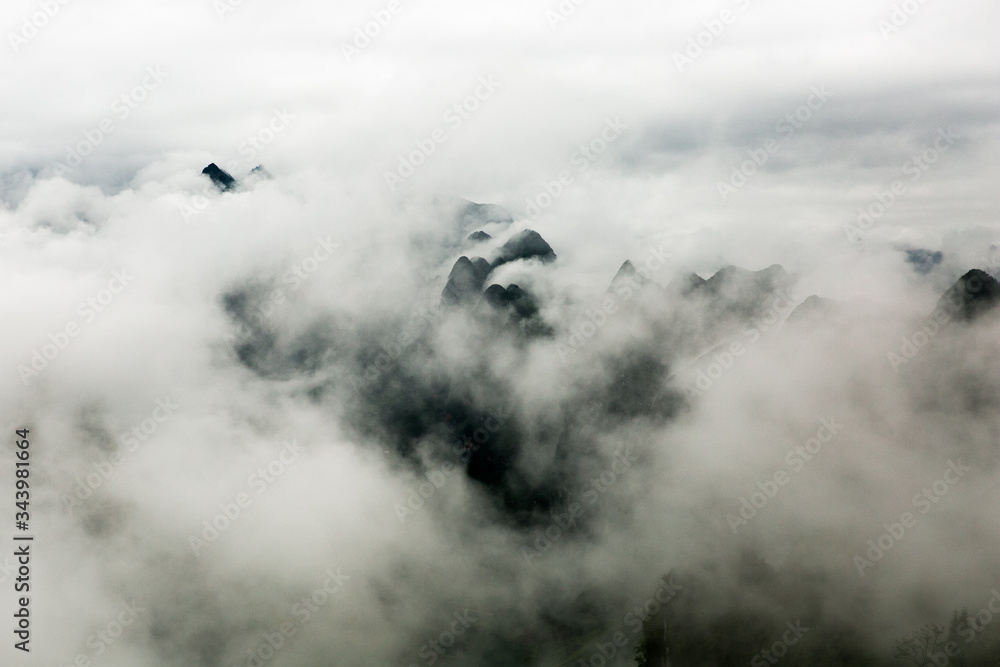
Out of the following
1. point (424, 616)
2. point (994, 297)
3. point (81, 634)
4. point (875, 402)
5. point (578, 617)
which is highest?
point (994, 297)

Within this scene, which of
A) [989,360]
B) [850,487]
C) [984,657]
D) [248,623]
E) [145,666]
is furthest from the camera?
[248,623]

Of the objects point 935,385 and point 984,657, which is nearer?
point 984,657

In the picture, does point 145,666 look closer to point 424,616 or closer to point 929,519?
point 424,616

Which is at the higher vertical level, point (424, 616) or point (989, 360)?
point (989, 360)

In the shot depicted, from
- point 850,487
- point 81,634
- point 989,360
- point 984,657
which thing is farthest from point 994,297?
point 81,634

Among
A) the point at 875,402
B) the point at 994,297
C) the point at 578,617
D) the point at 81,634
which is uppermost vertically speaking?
the point at 994,297

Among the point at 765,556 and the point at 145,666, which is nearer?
the point at 765,556

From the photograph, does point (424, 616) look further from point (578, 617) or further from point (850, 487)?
point (850, 487)

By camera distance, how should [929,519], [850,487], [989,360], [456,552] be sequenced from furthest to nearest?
[456,552], [989,360], [850,487], [929,519]

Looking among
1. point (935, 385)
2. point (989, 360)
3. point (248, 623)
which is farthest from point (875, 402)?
point (248, 623)
